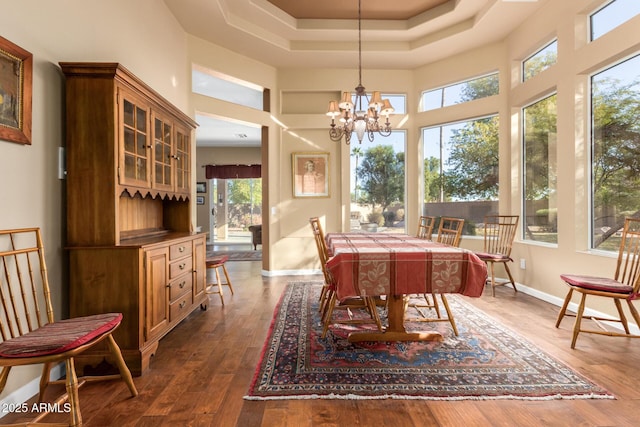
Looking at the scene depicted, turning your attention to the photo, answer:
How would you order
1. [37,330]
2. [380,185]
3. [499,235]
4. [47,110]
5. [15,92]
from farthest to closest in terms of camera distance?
[380,185] < [499,235] < [47,110] < [15,92] < [37,330]

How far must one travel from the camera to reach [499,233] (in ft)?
15.4

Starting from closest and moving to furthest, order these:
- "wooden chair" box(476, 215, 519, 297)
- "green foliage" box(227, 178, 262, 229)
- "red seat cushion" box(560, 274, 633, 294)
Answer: "red seat cushion" box(560, 274, 633, 294), "wooden chair" box(476, 215, 519, 297), "green foliage" box(227, 178, 262, 229)

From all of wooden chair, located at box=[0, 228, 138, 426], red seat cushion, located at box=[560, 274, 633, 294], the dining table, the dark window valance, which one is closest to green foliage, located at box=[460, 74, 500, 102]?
red seat cushion, located at box=[560, 274, 633, 294]

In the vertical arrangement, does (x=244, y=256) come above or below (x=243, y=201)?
below

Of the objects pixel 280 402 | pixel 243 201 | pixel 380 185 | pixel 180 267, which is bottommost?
pixel 280 402

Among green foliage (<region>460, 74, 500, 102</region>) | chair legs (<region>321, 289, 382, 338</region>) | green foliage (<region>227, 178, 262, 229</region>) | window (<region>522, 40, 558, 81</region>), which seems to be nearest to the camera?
chair legs (<region>321, 289, 382, 338</region>)

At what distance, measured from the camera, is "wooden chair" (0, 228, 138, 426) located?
1463 mm

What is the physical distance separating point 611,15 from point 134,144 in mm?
4414

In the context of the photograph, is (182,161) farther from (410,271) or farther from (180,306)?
(410,271)

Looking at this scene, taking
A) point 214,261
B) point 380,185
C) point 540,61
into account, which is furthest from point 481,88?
point 214,261

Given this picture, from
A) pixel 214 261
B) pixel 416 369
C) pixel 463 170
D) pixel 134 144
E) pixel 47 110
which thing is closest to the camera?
pixel 47 110

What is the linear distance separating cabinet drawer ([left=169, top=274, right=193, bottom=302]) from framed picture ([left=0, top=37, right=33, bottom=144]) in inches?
54.7

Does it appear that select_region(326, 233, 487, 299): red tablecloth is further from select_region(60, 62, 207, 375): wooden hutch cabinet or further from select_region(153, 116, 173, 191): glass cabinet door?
select_region(153, 116, 173, 191): glass cabinet door

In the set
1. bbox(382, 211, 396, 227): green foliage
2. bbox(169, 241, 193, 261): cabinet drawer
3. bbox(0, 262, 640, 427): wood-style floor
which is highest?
bbox(382, 211, 396, 227): green foliage
